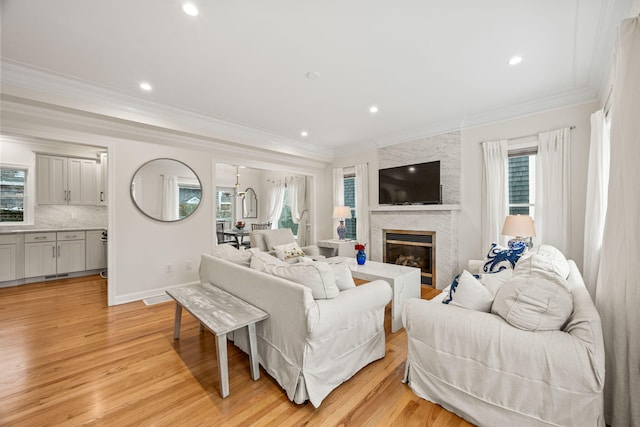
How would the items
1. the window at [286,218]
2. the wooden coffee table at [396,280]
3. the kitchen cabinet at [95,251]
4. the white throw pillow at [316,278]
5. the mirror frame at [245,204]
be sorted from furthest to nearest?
1. the mirror frame at [245,204]
2. the window at [286,218]
3. the kitchen cabinet at [95,251]
4. the wooden coffee table at [396,280]
5. the white throw pillow at [316,278]

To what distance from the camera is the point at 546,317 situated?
140 centimetres

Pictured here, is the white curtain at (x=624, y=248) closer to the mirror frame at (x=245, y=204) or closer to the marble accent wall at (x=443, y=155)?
the marble accent wall at (x=443, y=155)

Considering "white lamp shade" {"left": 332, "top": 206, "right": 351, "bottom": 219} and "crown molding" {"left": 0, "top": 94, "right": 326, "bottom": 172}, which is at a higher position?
"crown molding" {"left": 0, "top": 94, "right": 326, "bottom": 172}

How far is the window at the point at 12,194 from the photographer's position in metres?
4.56

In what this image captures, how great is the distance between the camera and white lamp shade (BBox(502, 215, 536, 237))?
9.59 feet

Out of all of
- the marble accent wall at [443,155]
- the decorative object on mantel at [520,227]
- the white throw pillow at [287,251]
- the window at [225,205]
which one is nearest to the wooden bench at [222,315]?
the white throw pillow at [287,251]

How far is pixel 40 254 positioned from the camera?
4520mm

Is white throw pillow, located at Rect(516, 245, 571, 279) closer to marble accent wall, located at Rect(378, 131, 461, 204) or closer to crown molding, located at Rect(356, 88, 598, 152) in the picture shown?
marble accent wall, located at Rect(378, 131, 461, 204)

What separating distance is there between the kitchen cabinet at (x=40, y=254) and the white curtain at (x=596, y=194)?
783 cm

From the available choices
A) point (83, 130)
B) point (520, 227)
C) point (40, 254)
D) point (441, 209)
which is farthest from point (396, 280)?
point (40, 254)

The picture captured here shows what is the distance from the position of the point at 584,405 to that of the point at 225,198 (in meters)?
8.23

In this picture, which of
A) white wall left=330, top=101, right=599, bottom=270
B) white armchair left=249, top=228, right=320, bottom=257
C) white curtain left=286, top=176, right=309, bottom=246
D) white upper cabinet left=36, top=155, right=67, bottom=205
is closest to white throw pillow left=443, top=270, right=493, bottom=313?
white wall left=330, top=101, right=599, bottom=270

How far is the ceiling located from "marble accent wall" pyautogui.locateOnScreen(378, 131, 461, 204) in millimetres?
658

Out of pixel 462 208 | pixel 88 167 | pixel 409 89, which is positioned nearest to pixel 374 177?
pixel 462 208
